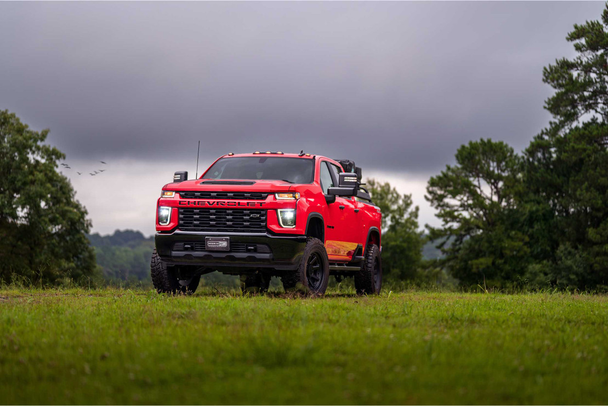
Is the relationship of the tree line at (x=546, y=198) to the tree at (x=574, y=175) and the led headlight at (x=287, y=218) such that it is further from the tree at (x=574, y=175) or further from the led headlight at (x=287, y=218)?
the led headlight at (x=287, y=218)

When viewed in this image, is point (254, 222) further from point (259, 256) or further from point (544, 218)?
point (544, 218)

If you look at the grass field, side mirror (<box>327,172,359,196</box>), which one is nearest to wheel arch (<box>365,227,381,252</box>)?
side mirror (<box>327,172,359,196</box>)

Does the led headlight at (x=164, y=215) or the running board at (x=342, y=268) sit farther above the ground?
the led headlight at (x=164, y=215)

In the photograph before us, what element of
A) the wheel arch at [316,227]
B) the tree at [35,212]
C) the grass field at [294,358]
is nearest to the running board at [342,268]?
the wheel arch at [316,227]

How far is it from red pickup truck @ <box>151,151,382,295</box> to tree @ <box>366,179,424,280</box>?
192 feet

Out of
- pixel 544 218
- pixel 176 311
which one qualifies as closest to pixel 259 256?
pixel 176 311

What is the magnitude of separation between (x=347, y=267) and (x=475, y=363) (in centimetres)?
781

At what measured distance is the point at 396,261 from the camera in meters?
71.7

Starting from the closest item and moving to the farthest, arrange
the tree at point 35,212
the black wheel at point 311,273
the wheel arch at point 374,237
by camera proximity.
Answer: the black wheel at point 311,273
the wheel arch at point 374,237
the tree at point 35,212

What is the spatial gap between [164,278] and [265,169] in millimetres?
2590

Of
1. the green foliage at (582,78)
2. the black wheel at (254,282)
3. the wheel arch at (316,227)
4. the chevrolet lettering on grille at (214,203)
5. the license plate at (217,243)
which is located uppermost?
the green foliage at (582,78)

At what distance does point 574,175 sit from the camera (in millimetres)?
44594

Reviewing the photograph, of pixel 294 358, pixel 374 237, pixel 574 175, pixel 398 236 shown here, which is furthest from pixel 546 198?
pixel 294 358

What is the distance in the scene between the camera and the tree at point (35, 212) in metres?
39.6
